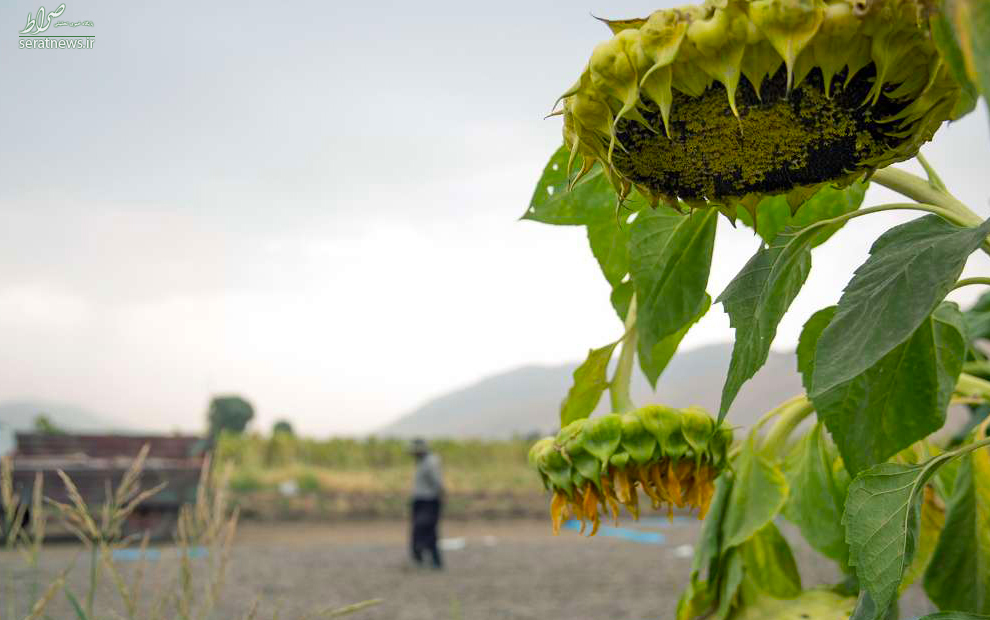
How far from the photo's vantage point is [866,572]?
1.74 feet

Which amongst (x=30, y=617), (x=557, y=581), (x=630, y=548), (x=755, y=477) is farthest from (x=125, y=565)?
(x=755, y=477)

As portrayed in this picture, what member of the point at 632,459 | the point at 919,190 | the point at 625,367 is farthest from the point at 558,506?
the point at 919,190

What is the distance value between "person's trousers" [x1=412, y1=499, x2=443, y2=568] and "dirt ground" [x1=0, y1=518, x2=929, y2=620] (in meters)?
0.14

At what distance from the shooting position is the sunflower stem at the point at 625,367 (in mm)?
788

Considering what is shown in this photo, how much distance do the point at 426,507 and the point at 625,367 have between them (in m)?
7.48

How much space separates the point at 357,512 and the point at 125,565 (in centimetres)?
598

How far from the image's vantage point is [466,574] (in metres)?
7.41

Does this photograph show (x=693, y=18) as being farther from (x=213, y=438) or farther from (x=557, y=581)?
(x=213, y=438)

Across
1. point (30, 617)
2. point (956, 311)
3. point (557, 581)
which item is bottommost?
point (557, 581)

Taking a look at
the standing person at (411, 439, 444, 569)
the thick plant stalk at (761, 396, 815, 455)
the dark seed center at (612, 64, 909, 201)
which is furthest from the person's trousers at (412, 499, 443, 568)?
the dark seed center at (612, 64, 909, 201)

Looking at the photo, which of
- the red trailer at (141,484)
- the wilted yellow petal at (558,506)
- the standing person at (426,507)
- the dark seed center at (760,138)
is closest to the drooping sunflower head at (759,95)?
the dark seed center at (760,138)

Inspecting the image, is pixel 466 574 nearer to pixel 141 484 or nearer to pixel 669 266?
pixel 141 484

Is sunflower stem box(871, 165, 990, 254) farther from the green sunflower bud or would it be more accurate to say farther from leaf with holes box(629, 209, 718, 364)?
the green sunflower bud

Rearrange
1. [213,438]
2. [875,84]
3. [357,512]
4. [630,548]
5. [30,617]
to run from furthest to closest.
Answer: [357,512]
[213,438]
[630,548]
[30,617]
[875,84]
